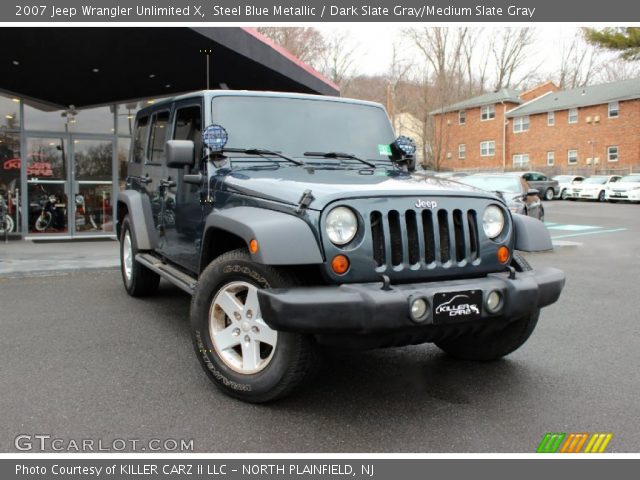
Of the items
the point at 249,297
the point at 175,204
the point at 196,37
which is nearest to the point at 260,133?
the point at 175,204

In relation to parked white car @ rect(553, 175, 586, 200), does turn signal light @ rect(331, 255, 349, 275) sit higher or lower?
lower

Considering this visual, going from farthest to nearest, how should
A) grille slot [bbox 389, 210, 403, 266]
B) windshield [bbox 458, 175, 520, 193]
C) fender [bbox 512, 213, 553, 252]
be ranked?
windshield [bbox 458, 175, 520, 193]
fender [bbox 512, 213, 553, 252]
grille slot [bbox 389, 210, 403, 266]

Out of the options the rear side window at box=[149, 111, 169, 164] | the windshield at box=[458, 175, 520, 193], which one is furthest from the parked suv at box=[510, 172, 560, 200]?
the rear side window at box=[149, 111, 169, 164]

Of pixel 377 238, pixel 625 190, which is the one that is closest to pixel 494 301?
pixel 377 238

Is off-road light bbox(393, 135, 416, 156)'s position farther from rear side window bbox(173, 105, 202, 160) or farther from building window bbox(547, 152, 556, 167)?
building window bbox(547, 152, 556, 167)

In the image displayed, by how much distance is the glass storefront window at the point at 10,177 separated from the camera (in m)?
12.7

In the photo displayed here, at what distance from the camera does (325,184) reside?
358cm

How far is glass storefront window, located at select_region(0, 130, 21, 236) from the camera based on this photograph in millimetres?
12711

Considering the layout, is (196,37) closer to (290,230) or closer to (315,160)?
(315,160)

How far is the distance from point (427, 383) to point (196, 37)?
21.2 ft

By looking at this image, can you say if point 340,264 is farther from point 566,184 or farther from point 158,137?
point 566,184

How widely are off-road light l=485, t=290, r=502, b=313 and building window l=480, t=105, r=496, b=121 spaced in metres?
47.5

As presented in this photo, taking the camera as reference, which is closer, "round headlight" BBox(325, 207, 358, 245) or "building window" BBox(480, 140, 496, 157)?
"round headlight" BBox(325, 207, 358, 245)

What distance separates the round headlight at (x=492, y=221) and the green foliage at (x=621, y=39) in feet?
95.5
